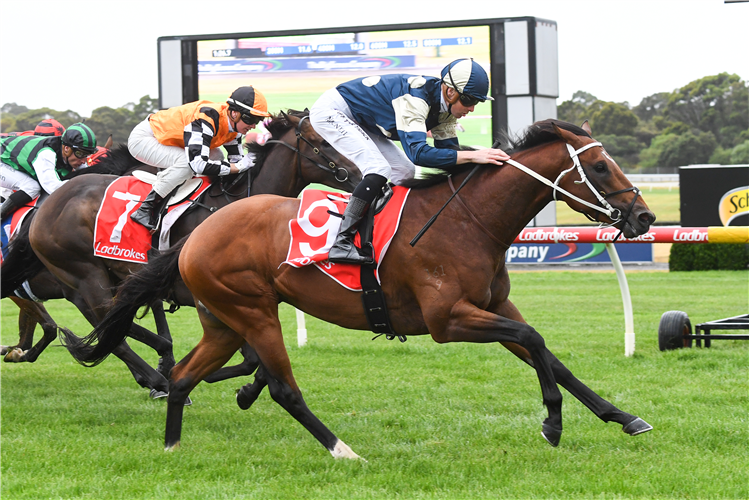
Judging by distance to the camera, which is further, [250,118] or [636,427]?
[250,118]

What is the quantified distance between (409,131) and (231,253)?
3.50ft

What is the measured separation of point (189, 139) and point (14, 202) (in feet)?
6.14

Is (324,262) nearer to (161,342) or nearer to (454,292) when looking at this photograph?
(454,292)

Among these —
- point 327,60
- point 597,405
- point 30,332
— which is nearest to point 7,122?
point 327,60

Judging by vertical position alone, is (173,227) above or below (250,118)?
below

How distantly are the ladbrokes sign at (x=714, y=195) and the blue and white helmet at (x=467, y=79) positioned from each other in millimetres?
9100

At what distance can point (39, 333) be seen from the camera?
8.70m

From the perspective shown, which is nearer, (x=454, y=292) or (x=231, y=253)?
(x=454, y=292)

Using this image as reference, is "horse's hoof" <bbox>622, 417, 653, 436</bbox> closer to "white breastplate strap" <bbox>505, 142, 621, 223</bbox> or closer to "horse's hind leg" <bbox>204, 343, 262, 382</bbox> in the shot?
"white breastplate strap" <bbox>505, 142, 621, 223</bbox>

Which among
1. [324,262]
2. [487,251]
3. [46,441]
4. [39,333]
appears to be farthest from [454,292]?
[39,333]

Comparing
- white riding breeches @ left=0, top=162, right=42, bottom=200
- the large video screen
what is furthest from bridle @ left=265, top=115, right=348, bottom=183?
the large video screen

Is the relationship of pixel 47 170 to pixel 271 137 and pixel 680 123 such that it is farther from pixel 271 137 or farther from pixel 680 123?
pixel 680 123

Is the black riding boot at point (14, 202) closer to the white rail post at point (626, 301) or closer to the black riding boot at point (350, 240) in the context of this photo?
the black riding boot at point (350, 240)

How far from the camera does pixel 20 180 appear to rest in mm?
5879
